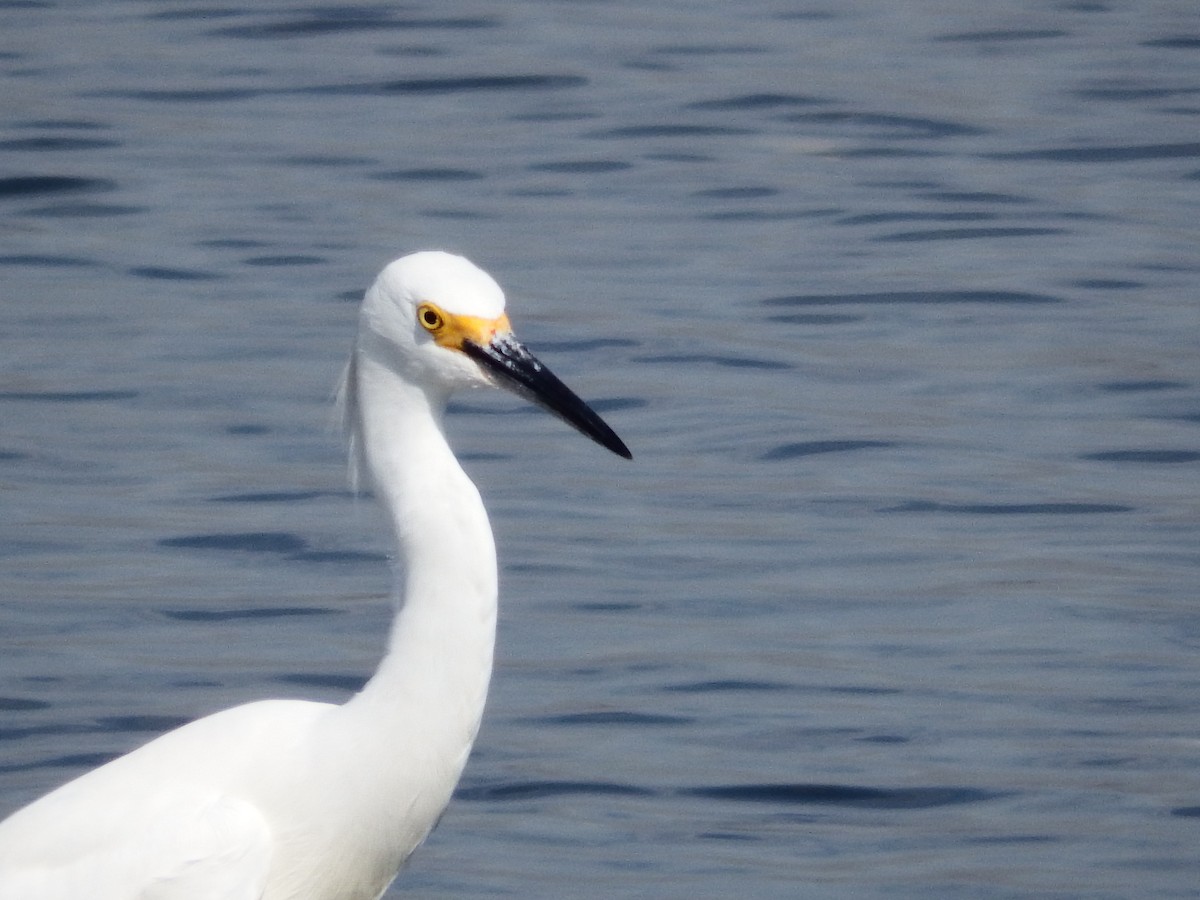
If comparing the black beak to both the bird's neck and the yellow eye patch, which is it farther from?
the bird's neck

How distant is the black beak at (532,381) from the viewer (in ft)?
14.6

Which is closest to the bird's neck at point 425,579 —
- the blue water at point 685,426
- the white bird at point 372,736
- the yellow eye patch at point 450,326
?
the white bird at point 372,736

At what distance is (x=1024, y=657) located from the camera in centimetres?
684

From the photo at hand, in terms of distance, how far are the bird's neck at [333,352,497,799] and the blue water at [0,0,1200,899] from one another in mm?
886

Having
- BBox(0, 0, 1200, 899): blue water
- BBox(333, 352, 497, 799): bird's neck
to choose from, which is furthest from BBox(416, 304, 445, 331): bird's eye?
BBox(0, 0, 1200, 899): blue water

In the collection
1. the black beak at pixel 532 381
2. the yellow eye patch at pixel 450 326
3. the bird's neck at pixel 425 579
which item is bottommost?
the bird's neck at pixel 425 579

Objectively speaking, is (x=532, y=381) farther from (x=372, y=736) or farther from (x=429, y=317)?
(x=372, y=736)

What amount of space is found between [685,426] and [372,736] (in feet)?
14.6

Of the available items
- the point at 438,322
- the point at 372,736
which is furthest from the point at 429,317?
the point at 372,736

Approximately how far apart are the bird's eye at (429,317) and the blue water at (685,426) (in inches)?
38.7

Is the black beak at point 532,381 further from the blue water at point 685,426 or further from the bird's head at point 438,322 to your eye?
the blue water at point 685,426

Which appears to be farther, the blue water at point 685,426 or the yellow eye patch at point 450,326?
the blue water at point 685,426

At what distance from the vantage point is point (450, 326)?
4.41 meters

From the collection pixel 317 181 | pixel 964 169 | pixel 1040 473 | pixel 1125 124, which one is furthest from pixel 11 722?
pixel 1125 124
